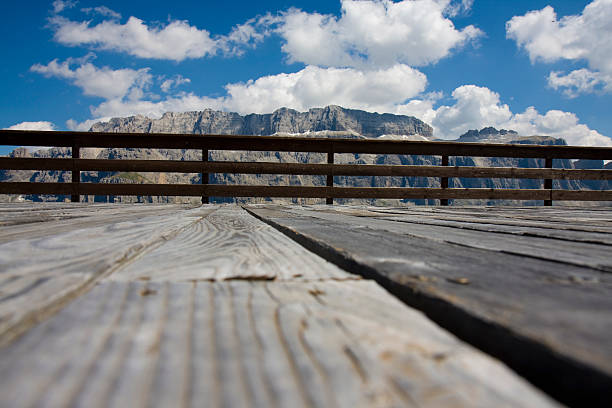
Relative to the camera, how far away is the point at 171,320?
0.45 meters

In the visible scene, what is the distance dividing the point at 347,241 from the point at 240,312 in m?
0.58

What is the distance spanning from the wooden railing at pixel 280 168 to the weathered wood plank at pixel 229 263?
4.01m

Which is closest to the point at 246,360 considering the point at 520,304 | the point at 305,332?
the point at 305,332

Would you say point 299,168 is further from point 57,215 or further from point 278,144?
point 57,215

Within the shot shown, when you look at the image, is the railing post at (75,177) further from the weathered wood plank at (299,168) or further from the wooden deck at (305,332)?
the wooden deck at (305,332)

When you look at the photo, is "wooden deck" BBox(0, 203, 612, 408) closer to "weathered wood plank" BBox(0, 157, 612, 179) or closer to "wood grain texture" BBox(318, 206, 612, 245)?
"wood grain texture" BBox(318, 206, 612, 245)

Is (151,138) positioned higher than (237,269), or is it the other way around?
(151,138)

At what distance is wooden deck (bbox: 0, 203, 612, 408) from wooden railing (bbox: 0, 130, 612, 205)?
4.38 metres

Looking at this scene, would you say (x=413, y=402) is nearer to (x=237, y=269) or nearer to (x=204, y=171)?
(x=237, y=269)

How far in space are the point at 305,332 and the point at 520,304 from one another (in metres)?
0.28

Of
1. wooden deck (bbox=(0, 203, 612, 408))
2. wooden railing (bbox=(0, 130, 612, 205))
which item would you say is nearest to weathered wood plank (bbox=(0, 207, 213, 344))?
wooden deck (bbox=(0, 203, 612, 408))

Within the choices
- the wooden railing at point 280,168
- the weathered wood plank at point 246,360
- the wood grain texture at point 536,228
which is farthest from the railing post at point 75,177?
the weathered wood plank at point 246,360

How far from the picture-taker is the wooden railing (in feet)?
16.8

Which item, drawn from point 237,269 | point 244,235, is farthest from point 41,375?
point 244,235
